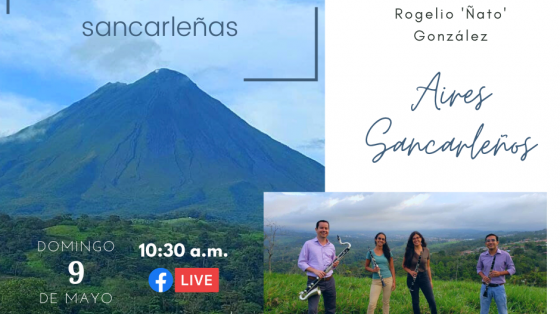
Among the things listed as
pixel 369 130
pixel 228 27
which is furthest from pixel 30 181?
pixel 369 130

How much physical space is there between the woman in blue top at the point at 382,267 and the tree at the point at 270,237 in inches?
61.2

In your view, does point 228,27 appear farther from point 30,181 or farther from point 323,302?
point 30,181

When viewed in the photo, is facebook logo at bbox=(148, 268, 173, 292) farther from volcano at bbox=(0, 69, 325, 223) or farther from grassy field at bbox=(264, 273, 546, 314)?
volcano at bbox=(0, 69, 325, 223)

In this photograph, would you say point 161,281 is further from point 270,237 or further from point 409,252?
point 409,252

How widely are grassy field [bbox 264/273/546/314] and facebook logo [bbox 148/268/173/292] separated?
4.06ft

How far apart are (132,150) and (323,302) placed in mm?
24402

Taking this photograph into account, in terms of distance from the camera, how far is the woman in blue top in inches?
273

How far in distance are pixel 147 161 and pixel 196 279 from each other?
21.6 metres

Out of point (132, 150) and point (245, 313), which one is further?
point (132, 150)

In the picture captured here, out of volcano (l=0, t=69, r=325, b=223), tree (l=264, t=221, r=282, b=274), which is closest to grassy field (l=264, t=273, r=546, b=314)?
tree (l=264, t=221, r=282, b=274)

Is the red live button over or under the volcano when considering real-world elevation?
under

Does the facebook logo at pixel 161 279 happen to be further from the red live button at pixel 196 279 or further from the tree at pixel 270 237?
the tree at pixel 270 237

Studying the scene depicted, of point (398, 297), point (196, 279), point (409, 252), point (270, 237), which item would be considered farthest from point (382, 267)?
point (196, 279)

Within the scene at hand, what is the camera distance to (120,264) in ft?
49.6
